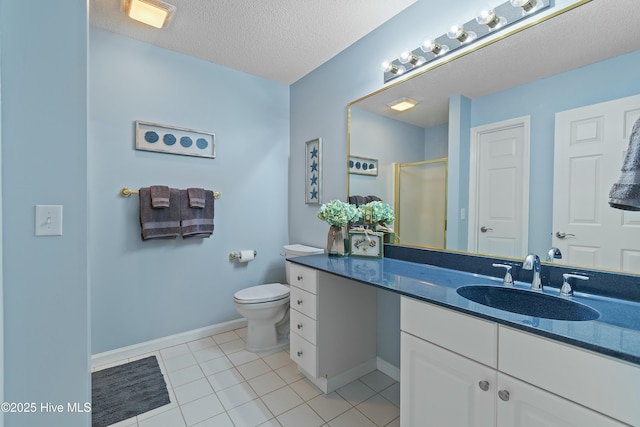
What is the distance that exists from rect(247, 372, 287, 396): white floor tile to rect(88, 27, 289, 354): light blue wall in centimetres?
89

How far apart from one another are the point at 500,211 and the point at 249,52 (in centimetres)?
220

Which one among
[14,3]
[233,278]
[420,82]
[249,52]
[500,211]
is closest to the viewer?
[14,3]

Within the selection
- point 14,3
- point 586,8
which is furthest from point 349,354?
point 14,3

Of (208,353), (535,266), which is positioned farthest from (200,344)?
(535,266)

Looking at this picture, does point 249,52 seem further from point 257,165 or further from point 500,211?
point 500,211

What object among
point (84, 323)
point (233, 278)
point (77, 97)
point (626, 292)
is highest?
point (77, 97)

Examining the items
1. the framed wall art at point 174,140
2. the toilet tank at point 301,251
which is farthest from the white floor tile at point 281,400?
the framed wall art at point 174,140

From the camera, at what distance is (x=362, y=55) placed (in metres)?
2.12

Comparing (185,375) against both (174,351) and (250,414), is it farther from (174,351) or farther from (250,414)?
(250,414)

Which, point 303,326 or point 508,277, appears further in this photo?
point 303,326

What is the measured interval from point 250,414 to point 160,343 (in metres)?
1.16

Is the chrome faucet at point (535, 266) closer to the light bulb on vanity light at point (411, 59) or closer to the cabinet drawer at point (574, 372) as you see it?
the cabinet drawer at point (574, 372)

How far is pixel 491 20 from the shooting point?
139 centimetres

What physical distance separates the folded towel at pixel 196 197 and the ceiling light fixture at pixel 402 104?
64.6 inches
